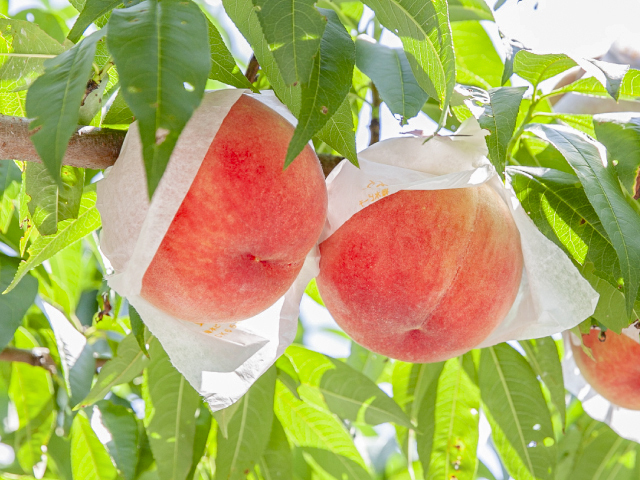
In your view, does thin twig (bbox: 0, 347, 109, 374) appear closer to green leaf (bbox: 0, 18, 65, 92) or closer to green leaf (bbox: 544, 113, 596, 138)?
green leaf (bbox: 0, 18, 65, 92)

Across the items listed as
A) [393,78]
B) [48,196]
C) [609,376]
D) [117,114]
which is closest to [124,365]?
[48,196]

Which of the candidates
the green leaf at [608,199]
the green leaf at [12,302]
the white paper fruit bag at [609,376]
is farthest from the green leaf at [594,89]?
the green leaf at [12,302]

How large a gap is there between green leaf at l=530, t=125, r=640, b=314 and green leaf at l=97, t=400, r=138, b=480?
1.10 metres

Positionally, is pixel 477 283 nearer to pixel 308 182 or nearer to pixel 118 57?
pixel 308 182

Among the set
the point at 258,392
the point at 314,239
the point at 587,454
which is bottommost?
the point at 587,454

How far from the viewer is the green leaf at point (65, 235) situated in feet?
3.35

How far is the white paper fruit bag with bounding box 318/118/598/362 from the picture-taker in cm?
101

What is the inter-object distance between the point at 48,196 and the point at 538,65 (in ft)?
2.91

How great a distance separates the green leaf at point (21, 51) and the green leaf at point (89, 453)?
841 mm

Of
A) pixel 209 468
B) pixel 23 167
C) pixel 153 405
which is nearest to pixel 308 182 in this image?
pixel 23 167

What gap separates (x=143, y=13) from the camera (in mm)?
665

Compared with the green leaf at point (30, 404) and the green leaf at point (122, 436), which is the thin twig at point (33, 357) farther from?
the green leaf at point (122, 436)

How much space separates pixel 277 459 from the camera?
1464mm

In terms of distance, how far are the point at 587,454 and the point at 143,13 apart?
175 cm
